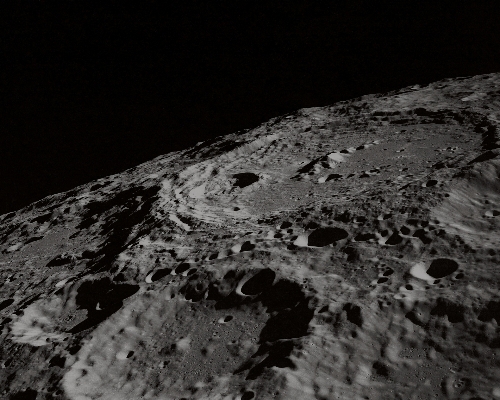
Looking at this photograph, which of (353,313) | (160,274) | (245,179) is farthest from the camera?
(245,179)

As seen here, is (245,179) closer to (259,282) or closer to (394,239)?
(259,282)

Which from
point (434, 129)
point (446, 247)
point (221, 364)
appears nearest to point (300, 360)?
point (221, 364)

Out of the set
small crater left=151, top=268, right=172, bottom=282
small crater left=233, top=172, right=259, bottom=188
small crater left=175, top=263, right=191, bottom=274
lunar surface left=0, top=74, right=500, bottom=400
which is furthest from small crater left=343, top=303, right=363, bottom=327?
A: small crater left=233, top=172, right=259, bottom=188

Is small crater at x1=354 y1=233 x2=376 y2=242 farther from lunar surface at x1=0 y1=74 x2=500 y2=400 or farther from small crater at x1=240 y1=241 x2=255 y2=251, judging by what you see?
small crater at x1=240 y1=241 x2=255 y2=251

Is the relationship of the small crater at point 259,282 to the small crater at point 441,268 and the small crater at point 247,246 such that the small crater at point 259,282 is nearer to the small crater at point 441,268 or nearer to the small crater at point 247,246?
the small crater at point 247,246

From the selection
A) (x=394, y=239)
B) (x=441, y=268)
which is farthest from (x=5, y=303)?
(x=441, y=268)

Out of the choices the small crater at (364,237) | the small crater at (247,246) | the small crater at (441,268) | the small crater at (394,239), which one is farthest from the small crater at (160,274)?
the small crater at (441,268)

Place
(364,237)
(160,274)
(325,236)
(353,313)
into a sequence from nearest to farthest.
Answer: (353,313)
(364,237)
(325,236)
(160,274)

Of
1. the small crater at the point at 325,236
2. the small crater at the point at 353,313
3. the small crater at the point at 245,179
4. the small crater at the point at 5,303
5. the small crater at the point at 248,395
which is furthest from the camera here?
the small crater at the point at 245,179
